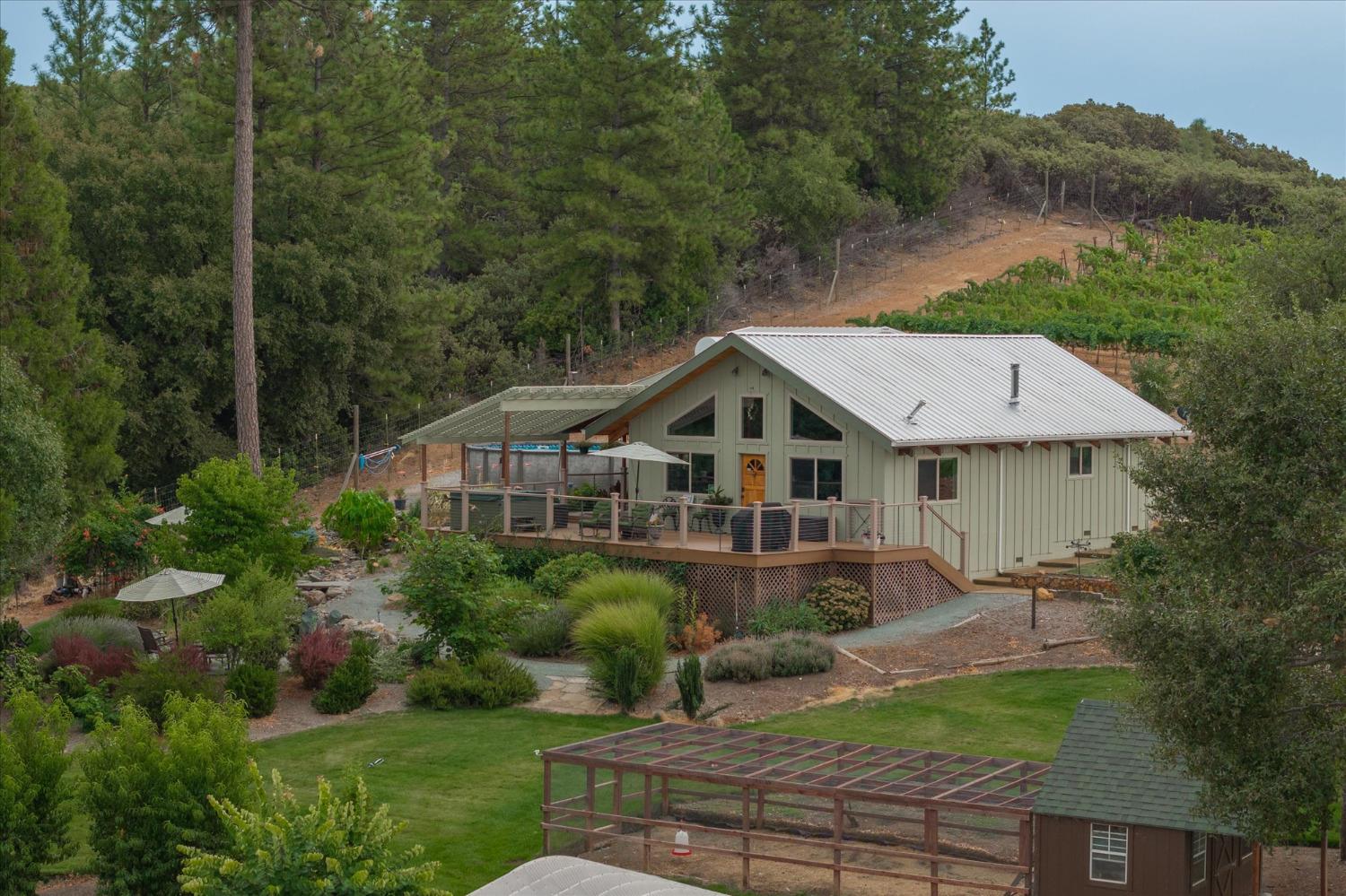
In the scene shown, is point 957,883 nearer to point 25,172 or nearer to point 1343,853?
point 1343,853

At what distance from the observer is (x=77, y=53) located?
5091 centimetres

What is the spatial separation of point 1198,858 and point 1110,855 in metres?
0.71

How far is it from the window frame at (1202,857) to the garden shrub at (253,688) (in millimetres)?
12658

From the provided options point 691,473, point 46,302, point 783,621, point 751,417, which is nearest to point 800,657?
point 783,621

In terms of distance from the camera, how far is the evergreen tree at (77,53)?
50.3m

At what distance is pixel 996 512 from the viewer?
28.0 meters

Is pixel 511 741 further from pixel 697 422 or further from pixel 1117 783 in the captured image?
pixel 697 422

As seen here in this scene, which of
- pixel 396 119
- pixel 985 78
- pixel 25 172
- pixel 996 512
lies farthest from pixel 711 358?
pixel 985 78

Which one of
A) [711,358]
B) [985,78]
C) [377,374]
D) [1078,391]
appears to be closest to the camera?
[711,358]

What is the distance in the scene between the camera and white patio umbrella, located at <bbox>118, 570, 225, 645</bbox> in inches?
858

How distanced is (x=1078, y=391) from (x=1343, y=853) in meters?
17.2

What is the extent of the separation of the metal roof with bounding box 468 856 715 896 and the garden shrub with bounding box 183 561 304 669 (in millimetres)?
10466

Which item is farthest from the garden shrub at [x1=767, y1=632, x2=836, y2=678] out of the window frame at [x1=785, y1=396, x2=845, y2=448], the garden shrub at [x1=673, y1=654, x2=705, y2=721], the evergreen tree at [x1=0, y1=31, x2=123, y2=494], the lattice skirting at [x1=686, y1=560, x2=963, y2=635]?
the evergreen tree at [x1=0, y1=31, x2=123, y2=494]

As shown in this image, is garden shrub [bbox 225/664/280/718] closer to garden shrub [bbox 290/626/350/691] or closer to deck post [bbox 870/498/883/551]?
garden shrub [bbox 290/626/350/691]
